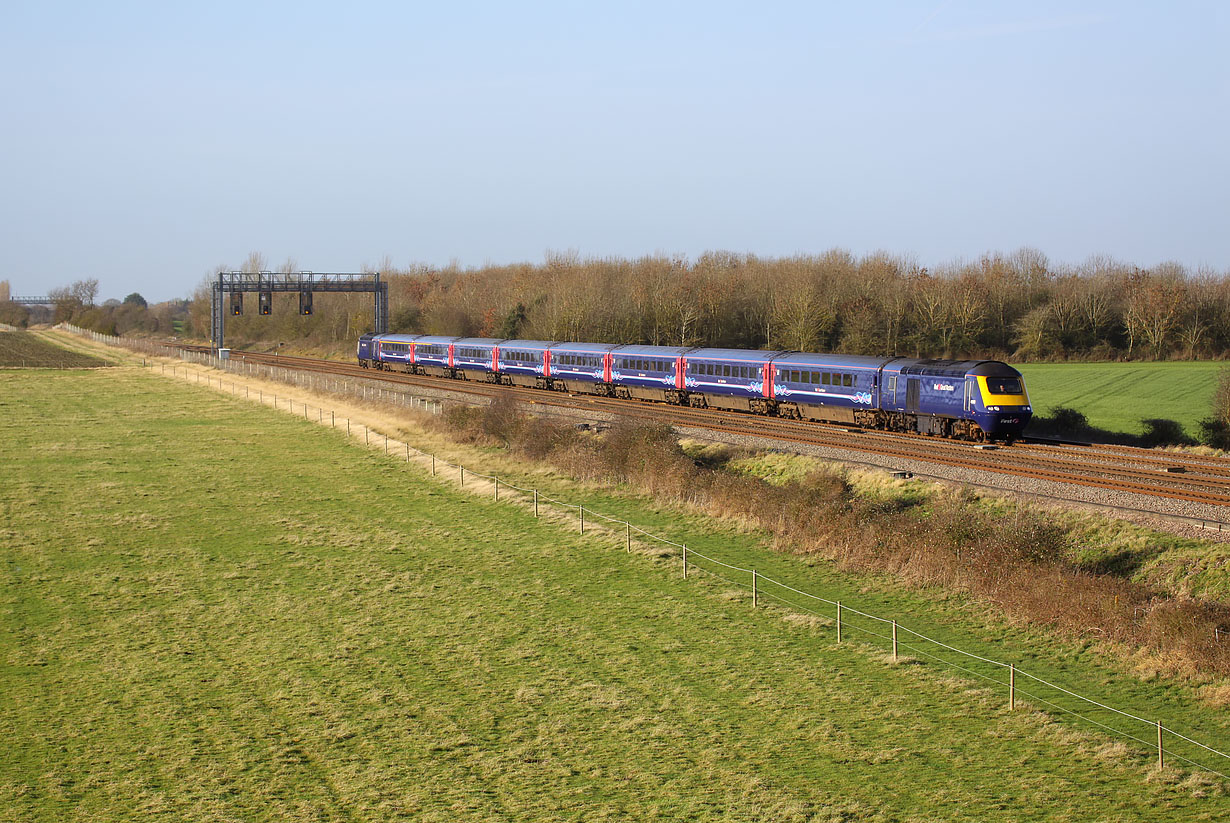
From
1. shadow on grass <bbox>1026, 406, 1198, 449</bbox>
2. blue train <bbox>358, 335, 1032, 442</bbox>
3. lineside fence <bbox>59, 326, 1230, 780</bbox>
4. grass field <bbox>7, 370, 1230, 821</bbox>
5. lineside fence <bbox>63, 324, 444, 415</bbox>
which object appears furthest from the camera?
lineside fence <bbox>63, 324, 444, 415</bbox>

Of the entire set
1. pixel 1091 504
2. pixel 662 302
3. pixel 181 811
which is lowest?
pixel 181 811

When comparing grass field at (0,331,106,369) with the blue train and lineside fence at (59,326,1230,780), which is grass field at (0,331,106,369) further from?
lineside fence at (59,326,1230,780)

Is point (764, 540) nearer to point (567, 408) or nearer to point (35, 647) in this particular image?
point (35, 647)

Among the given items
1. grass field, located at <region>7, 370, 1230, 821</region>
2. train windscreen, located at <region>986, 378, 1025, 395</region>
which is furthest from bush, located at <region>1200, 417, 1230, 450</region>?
grass field, located at <region>7, 370, 1230, 821</region>

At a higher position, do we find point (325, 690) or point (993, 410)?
point (993, 410)

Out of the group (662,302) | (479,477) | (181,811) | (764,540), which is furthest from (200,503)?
(662,302)

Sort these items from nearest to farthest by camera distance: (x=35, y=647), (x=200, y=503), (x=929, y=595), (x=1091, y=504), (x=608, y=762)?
(x=608, y=762) → (x=35, y=647) → (x=929, y=595) → (x=1091, y=504) → (x=200, y=503)

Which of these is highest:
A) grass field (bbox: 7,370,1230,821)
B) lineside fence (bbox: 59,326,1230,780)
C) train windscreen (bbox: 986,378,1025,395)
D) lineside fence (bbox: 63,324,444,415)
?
train windscreen (bbox: 986,378,1025,395)

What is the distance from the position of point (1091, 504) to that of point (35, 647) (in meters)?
23.5

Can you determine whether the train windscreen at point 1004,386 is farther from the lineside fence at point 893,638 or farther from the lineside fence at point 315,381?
the lineside fence at point 315,381

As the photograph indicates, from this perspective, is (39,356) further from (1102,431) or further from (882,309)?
(1102,431)

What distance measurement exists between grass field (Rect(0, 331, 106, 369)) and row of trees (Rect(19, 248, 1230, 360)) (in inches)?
1021

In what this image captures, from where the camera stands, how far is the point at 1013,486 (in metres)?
29.8

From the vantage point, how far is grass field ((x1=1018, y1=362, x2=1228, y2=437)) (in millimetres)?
48219
